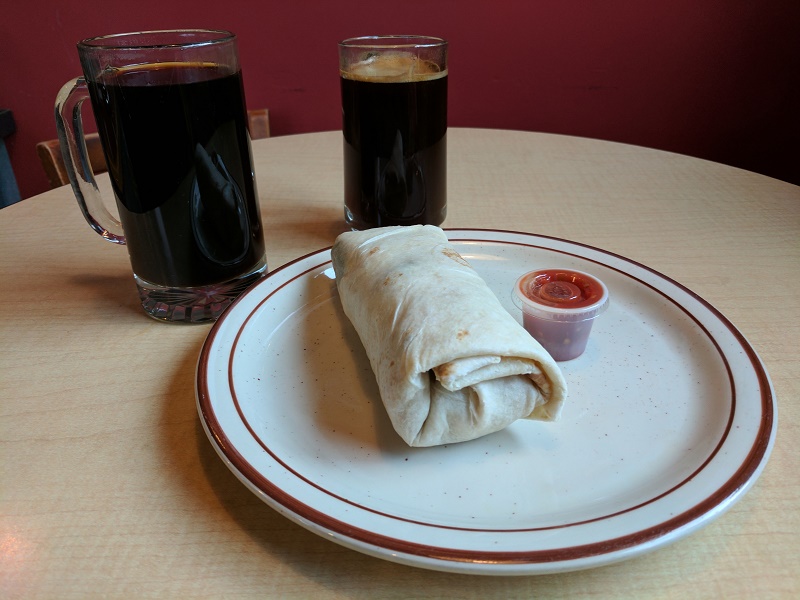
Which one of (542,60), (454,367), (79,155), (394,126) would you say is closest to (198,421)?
(454,367)

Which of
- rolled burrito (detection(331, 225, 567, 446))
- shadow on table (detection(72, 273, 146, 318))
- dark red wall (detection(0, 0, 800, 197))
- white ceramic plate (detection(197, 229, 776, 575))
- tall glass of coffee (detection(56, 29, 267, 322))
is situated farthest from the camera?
dark red wall (detection(0, 0, 800, 197))

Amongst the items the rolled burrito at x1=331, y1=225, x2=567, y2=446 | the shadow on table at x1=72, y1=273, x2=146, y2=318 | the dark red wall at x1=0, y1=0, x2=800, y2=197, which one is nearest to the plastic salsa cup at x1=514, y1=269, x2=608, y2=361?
the rolled burrito at x1=331, y1=225, x2=567, y2=446

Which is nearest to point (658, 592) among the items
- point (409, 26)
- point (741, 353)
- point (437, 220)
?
point (741, 353)

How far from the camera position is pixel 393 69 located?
93 cm

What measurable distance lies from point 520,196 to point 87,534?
98cm

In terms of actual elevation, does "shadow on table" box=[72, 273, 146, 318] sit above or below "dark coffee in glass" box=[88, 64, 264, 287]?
below

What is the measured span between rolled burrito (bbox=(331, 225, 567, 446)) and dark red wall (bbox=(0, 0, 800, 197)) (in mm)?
1755

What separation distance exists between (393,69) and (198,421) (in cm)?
60

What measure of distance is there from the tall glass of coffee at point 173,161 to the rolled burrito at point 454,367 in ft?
0.92

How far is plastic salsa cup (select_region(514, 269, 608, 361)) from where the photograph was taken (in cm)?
75

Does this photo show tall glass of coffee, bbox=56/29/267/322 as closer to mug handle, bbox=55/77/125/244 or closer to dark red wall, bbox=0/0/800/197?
mug handle, bbox=55/77/125/244

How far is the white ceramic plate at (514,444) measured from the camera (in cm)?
47

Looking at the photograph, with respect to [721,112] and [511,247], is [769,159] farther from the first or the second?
[511,247]

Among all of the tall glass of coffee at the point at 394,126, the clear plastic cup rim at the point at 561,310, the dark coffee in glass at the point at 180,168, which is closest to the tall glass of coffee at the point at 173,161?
the dark coffee in glass at the point at 180,168
